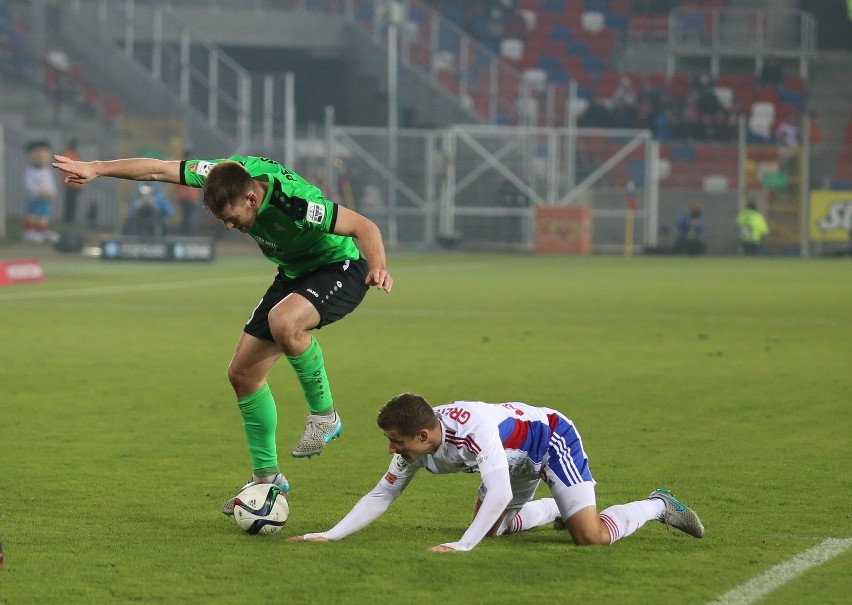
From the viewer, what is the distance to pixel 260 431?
6992 millimetres

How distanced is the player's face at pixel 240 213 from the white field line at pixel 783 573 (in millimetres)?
2399

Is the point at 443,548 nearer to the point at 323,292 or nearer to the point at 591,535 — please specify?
the point at 591,535

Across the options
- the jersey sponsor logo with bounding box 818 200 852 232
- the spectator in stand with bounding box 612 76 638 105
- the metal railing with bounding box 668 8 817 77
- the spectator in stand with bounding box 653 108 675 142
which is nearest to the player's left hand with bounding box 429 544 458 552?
the jersey sponsor logo with bounding box 818 200 852 232

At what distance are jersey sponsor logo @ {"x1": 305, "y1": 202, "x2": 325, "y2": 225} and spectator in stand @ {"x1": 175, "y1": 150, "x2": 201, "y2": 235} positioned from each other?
95.6 ft

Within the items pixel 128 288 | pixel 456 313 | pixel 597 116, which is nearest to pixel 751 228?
pixel 597 116

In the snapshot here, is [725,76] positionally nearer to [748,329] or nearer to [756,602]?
[748,329]

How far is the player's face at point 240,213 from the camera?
20.3 feet

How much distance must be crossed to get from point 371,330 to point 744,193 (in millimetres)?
23378

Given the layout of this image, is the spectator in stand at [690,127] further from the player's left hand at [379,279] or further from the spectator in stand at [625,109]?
the player's left hand at [379,279]

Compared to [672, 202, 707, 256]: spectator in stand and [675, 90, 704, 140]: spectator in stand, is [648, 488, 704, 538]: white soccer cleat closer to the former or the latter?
[672, 202, 707, 256]: spectator in stand

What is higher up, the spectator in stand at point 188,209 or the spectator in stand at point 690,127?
the spectator in stand at point 690,127

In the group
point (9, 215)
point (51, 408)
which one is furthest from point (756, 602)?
point (9, 215)

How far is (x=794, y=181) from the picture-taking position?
38.9 metres

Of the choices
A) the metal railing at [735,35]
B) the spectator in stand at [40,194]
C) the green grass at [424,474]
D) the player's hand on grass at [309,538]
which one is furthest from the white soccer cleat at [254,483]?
the metal railing at [735,35]
